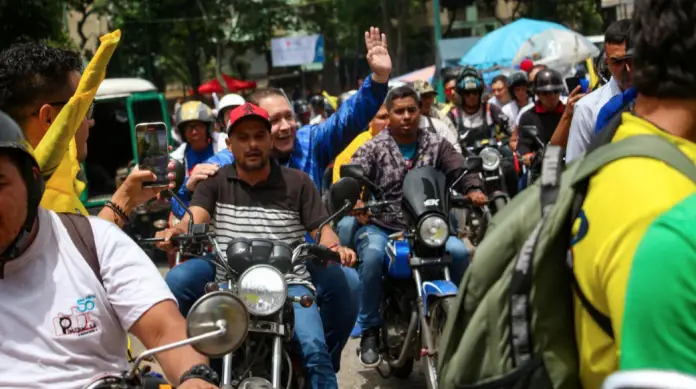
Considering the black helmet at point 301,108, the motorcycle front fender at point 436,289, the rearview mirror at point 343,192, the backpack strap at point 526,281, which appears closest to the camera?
the backpack strap at point 526,281

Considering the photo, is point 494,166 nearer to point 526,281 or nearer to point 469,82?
point 469,82

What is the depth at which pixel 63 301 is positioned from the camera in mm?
2744

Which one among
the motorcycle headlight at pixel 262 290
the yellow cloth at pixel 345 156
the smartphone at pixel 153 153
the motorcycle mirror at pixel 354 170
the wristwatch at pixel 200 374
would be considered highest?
the smartphone at pixel 153 153

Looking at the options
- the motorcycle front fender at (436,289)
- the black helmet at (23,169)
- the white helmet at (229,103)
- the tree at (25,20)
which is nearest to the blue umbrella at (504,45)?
the tree at (25,20)

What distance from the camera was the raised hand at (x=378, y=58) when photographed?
6.06 m

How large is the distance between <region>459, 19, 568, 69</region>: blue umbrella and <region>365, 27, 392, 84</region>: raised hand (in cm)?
1727

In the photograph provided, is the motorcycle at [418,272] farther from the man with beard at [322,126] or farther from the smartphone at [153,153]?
the smartphone at [153,153]

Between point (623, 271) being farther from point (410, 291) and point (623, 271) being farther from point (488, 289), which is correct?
point (410, 291)

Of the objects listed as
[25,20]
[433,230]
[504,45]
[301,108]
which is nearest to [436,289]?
[433,230]

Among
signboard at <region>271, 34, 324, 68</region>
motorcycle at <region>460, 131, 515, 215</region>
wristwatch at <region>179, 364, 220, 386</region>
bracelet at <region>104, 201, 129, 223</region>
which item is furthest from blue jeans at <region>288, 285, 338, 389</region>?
signboard at <region>271, 34, 324, 68</region>

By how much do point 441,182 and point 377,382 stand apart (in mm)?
1580

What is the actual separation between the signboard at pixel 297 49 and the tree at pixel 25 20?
20139 millimetres

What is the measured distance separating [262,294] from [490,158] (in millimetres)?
6847

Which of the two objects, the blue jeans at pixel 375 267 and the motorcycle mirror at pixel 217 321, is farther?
the blue jeans at pixel 375 267
